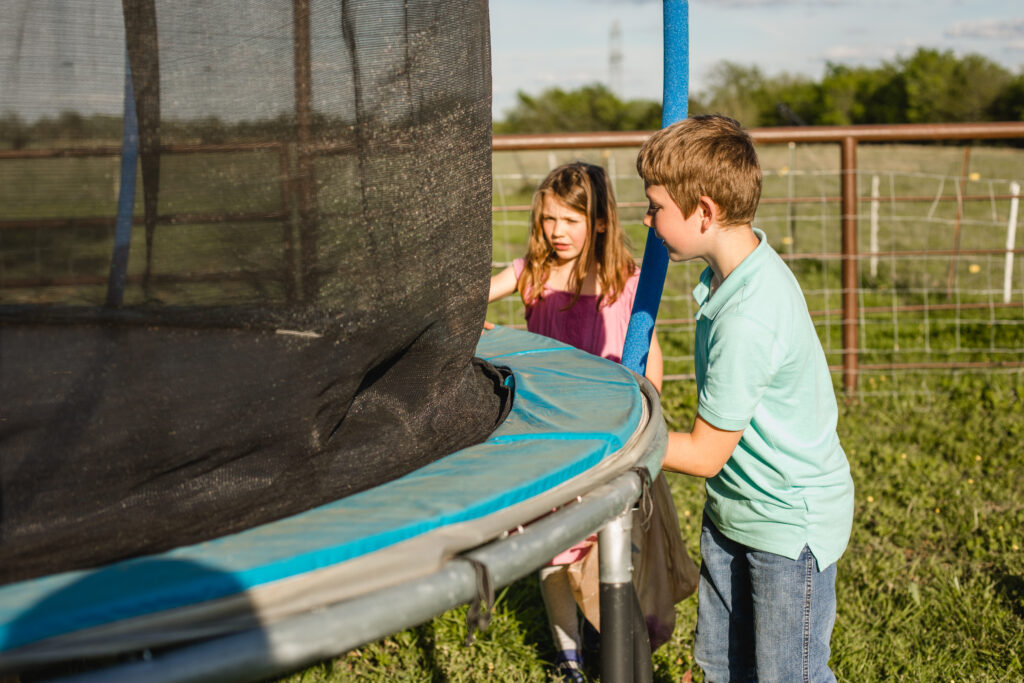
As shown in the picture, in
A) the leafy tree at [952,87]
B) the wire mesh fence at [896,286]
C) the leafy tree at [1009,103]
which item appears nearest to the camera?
the wire mesh fence at [896,286]

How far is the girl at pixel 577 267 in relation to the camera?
2482 mm

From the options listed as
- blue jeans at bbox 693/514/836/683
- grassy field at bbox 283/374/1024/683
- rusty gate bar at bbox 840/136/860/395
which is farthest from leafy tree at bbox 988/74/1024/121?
blue jeans at bbox 693/514/836/683

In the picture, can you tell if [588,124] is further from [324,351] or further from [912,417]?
[324,351]

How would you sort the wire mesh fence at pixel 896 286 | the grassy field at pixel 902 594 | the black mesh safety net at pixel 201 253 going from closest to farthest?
the black mesh safety net at pixel 201 253 < the grassy field at pixel 902 594 < the wire mesh fence at pixel 896 286

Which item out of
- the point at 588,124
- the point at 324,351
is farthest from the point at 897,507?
the point at 588,124

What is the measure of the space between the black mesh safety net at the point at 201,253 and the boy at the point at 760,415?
51 cm

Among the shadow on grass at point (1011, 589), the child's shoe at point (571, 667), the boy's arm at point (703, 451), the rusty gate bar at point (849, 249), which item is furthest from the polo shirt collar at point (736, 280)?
the rusty gate bar at point (849, 249)

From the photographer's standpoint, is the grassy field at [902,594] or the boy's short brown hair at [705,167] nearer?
the boy's short brown hair at [705,167]

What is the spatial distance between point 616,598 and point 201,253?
771 mm

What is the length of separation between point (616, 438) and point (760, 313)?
35 cm

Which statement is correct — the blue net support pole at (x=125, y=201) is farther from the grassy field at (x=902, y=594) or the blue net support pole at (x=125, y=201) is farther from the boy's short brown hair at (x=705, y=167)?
the grassy field at (x=902, y=594)

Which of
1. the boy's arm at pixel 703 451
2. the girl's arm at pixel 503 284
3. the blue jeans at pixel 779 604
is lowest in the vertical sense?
the blue jeans at pixel 779 604

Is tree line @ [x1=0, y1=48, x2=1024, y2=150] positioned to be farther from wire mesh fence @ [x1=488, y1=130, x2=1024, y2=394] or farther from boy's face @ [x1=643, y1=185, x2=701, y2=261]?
boy's face @ [x1=643, y1=185, x2=701, y2=261]

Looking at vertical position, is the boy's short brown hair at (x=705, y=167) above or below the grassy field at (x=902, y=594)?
above
